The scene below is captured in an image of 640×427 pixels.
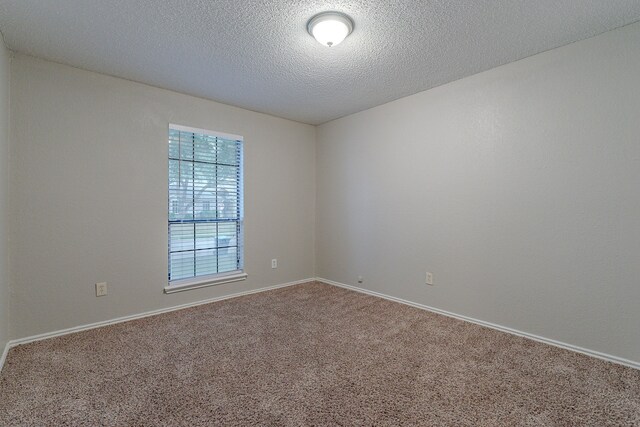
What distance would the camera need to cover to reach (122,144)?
2926 mm

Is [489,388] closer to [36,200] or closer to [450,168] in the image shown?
[450,168]

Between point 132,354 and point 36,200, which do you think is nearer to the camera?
point 132,354

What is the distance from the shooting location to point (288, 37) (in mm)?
2223

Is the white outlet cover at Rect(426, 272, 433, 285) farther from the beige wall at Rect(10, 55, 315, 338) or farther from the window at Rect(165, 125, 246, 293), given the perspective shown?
the beige wall at Rect(10, 55, 315, 338)

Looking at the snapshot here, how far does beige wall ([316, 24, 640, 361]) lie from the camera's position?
2.14 metres

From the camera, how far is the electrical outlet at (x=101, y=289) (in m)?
2.80

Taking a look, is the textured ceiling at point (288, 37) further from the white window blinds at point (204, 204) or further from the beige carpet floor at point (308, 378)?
the beige carpet floor at point (308, 378)

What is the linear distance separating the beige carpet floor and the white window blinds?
0.84m

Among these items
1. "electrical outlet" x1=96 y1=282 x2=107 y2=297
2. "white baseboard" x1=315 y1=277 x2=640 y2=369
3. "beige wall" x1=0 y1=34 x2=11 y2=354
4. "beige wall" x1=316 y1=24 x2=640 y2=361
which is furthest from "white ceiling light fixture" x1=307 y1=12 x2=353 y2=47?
"electrical outlet" x1=96 y1=282 x2=107 y2=297

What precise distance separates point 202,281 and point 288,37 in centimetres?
266

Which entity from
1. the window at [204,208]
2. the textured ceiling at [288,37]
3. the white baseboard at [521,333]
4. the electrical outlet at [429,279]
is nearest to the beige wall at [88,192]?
the window at [204,208]

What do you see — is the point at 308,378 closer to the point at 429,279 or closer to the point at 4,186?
the point at 429,279

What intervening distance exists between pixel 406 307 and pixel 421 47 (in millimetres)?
2531

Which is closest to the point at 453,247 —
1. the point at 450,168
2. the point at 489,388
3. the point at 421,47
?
the point at 450,168
